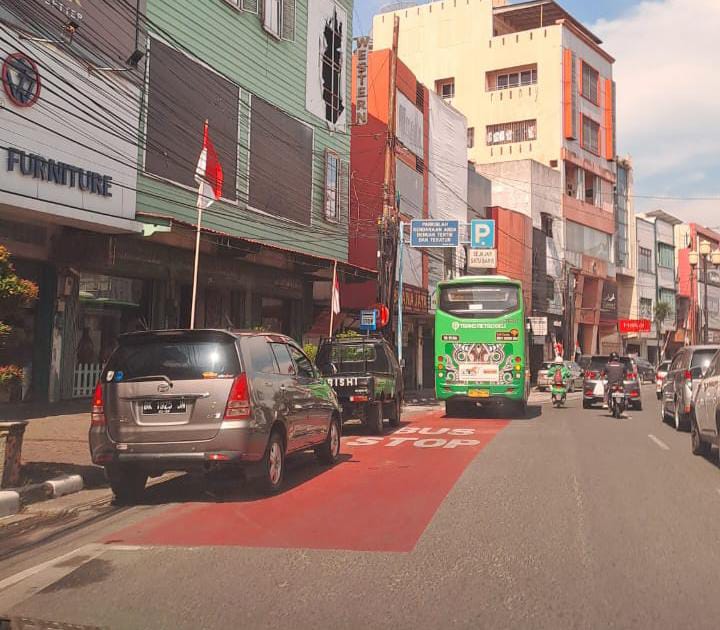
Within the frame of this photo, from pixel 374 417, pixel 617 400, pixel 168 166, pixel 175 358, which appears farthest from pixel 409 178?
pixel 175 358

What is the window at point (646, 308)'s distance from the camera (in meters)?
70.1

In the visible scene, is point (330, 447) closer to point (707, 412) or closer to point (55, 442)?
point (55, 442)

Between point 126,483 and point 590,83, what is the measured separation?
5901cm

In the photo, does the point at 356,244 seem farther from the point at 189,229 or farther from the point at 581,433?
the point at 581,433

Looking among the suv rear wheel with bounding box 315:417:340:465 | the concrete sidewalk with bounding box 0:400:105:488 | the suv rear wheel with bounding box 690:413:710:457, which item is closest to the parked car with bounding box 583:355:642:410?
the suv rear wheel with bounding box 690:413:710:457

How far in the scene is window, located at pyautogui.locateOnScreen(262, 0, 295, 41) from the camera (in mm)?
21984

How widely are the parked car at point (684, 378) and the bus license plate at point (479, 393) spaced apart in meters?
4.73

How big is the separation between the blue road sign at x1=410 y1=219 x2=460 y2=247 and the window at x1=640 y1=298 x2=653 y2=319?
48.8 meters

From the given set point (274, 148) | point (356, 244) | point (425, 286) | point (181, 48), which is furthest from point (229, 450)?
point (425, 286)

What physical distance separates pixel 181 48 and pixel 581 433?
1298 cm

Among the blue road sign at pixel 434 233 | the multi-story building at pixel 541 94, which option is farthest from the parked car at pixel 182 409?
the multi-story building at pixel 541 94

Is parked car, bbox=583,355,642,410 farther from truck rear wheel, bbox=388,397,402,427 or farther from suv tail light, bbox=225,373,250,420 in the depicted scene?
suv tail light, bbox=225,373,250,420

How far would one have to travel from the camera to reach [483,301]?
69.7 ft

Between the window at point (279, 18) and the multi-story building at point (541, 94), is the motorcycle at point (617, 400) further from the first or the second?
the multi-story building at point (541, 94)
